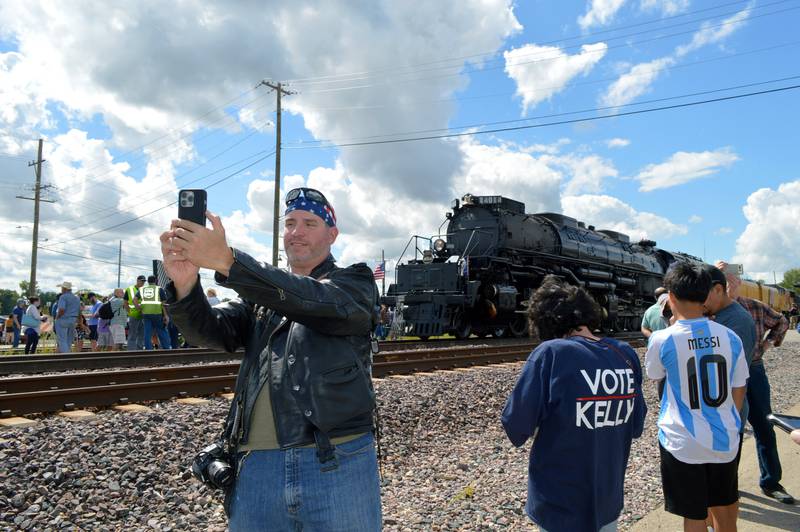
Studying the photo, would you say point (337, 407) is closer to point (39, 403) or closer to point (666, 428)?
point (666, 428)

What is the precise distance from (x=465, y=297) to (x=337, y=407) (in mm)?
13606

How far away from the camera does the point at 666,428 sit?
9.89ft

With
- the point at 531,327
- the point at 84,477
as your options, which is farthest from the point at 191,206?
the point at 84,477

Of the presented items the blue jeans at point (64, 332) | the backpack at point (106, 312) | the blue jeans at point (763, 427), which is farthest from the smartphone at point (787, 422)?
the backpack at point (106, 312)

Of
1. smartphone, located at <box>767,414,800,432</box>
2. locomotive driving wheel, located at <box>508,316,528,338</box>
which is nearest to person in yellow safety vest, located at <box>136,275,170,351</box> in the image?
locomotive driving wheel, located at <box>508,316,528,338</box>

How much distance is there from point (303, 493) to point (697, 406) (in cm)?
212

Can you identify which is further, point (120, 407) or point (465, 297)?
point (465, 297)

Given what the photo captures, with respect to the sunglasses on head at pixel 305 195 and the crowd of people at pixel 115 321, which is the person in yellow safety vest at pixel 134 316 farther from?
the sunglasses on head at pixel 305 195

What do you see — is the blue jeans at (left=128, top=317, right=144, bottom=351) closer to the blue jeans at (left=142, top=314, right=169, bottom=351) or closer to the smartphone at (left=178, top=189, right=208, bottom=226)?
the blue jeans at (left=142, top=314, right=169, bottom=351)

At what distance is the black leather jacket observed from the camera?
1642 mm

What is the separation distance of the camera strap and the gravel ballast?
85.9 inches

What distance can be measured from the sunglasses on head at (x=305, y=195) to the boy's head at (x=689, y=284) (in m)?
2.03

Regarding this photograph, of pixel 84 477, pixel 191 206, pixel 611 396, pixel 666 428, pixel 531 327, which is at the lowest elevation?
pixel 84 477

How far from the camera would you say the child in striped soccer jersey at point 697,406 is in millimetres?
2889
